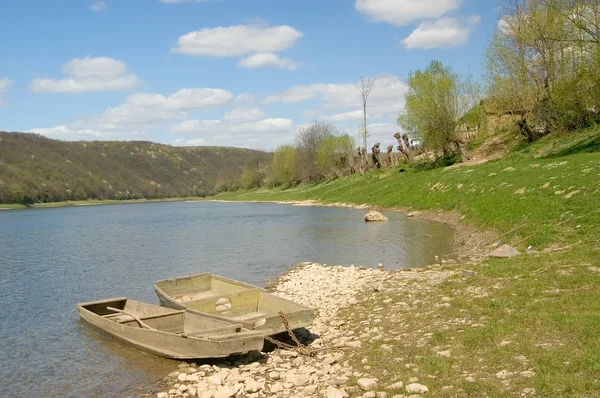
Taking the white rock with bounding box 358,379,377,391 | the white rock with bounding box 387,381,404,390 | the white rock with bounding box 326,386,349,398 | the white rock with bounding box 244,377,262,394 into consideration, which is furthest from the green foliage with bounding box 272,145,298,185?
the white rock with bounding box 387,381,404,390

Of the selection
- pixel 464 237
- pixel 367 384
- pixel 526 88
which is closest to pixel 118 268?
pixel 464 237

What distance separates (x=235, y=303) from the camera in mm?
14523

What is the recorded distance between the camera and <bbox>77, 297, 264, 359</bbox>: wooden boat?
10711 millimetres

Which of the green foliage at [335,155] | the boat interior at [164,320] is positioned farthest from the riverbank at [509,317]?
the green foliage at [335,155]

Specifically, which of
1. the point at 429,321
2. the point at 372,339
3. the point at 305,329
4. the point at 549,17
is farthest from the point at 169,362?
the point at 549,17

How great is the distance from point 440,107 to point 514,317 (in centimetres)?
4656

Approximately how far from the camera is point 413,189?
158ft

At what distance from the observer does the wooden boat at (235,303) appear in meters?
11.8

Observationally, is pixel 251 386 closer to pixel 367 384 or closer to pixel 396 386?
pixel 367 384

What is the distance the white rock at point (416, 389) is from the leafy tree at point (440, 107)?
154 feet

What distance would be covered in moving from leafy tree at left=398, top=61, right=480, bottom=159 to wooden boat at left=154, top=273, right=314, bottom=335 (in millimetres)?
39806

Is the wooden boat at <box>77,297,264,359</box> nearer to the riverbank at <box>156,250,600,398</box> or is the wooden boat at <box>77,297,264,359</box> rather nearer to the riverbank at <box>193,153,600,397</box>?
the riverbank at <box>156,250,600,398</box>

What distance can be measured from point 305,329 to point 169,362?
11.1ft

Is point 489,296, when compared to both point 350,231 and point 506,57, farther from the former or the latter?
point 506,57
